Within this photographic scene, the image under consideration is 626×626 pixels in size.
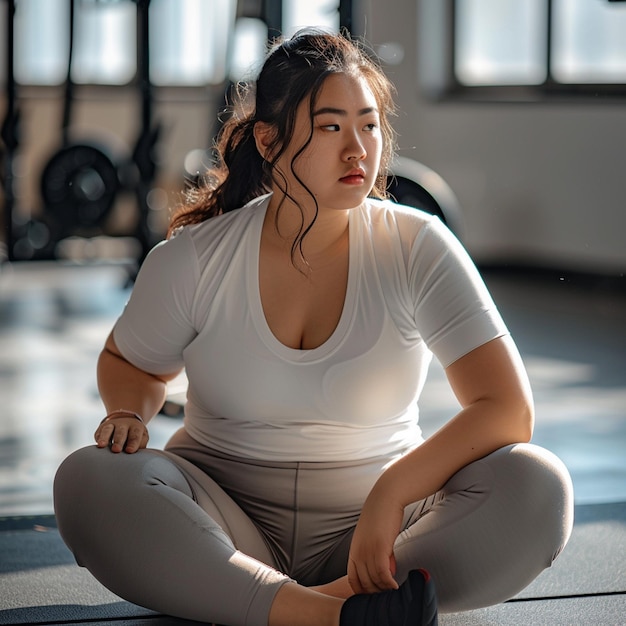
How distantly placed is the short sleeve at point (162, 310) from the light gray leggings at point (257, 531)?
13cm

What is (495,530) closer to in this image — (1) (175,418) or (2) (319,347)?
(2) (319,347)

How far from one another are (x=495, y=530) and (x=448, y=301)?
0.24 m

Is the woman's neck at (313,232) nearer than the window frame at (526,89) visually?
Yes

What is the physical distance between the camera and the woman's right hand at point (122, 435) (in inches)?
49.8

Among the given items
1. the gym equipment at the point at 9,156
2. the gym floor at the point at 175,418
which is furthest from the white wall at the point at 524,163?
the gym equipment at the point at 9,156

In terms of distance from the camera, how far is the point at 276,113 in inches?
50.4

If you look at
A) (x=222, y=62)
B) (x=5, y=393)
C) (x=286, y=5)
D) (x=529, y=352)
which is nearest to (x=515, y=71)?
(x=222, y=62)

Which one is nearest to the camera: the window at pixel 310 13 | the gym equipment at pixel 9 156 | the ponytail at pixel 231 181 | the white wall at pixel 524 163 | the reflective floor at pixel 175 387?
the ponytail at pixel 231 181

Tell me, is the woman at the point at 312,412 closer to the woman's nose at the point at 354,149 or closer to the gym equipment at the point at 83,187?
the woman's nose at the point at 354,149

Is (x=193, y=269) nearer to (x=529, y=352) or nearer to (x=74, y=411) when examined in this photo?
(x=74, y=411)

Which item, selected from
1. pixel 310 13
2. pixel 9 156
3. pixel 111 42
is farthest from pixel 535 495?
pixel 111 42

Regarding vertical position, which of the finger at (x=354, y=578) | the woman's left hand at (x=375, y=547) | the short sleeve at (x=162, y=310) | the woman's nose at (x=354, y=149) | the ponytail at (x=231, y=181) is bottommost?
the finger at (x=354, y=578)

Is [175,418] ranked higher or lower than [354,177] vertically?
lower

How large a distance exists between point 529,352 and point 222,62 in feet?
8.94
